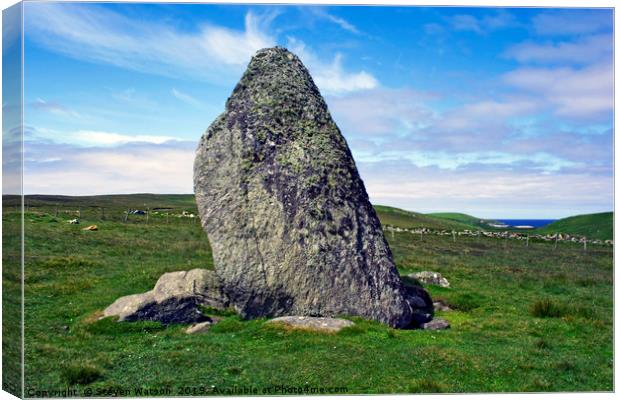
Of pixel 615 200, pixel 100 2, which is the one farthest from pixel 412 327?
pixel 100 2

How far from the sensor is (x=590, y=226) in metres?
81.8

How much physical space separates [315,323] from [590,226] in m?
79.2

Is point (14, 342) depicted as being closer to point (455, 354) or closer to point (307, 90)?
point (455, 354)

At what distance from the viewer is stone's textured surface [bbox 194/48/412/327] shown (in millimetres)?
16578

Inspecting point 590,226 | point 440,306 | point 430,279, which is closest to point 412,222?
point 590,226

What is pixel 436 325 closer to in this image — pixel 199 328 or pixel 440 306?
pixel 440 306

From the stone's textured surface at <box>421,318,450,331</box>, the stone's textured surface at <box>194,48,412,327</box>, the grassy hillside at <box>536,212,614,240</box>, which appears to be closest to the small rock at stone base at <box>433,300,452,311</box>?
the stone's textured surface at <box>421,318,450,331</box>

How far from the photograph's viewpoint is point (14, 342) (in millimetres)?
11414

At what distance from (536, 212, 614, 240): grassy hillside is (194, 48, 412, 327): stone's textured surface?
65.4 meters

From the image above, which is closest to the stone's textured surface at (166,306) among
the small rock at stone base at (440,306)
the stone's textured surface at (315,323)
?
the stone's textured surface at (315,323)

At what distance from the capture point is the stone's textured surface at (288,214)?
1658cm

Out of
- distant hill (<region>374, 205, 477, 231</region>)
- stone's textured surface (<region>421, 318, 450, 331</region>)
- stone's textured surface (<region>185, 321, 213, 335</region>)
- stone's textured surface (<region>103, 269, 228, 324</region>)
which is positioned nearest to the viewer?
stone's textured surface (<region>185, 321, 213, 335</region>)

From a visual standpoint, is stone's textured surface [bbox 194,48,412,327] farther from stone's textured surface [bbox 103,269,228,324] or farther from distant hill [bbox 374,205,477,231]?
distant hill [bbox 374,205,477,231]

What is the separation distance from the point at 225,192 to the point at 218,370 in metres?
6.61
